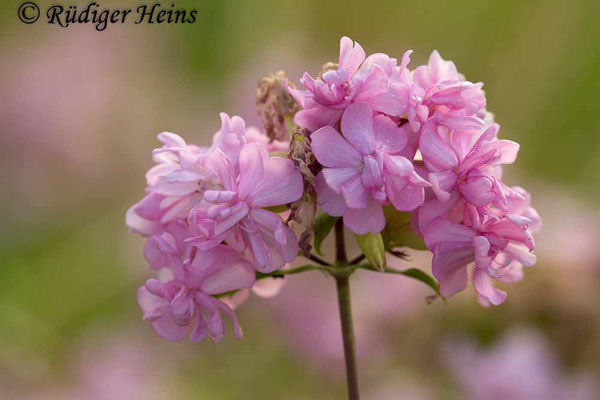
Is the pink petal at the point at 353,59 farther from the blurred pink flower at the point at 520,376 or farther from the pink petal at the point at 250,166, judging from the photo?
the blurred pink flower at the point at 520,376

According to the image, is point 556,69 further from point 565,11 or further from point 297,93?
point 297,93

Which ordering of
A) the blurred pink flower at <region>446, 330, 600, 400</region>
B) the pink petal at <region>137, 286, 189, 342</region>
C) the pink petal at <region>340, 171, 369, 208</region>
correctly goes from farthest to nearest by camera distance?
the blurred pink flower at <region>446, 330, 600, 400</region> < the pink petal at <region>137, 286, 189, 342</region> < the pink petal at <region>340, 171, 369, 208</region>

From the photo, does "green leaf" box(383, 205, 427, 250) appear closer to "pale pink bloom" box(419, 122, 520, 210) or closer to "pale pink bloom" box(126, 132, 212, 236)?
"pale pink bloom" box(419, 122, 520, 210)

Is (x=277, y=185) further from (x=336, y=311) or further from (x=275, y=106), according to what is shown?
(x=336, y=311)

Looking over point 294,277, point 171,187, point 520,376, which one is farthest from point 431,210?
point 294,277

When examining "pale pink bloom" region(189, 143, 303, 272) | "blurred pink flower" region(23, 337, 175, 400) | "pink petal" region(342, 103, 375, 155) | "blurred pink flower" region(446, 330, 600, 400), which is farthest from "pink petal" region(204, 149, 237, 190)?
"blurred pink flower" region(23, 337, 175, 400)

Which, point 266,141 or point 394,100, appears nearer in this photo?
point 394,100
